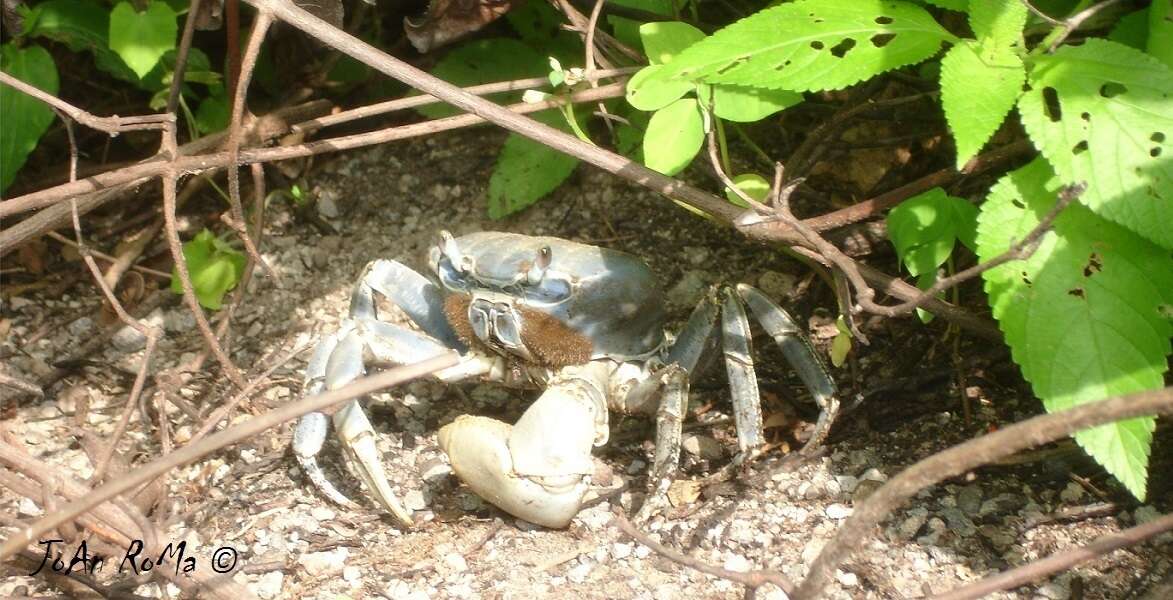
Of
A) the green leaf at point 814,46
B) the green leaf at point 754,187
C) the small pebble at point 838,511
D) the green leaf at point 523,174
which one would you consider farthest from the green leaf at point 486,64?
the small pebble at point 838,511

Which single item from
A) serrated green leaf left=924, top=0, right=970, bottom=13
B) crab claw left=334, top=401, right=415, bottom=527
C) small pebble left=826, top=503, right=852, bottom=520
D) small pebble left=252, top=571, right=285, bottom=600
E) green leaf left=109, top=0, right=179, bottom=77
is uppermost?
serrated green leaf left=924, top=0, right=970, bottom=13

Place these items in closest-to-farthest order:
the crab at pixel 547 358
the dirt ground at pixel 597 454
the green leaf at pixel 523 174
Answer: the dirt ground at pixel 597 454 → the crab at pixel 547 358 → the green leaf at pixel 523 174

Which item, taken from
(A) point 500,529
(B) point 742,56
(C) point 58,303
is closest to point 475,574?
(A) point 500,529

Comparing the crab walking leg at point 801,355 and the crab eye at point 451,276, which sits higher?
the crab eye at point 451,276

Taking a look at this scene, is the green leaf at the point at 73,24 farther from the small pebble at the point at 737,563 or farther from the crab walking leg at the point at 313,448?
the small pebble at the point at 737,563

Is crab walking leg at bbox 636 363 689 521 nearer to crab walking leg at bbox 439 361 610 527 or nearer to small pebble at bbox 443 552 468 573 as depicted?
crab walking leg at bbox 439 361 610 527

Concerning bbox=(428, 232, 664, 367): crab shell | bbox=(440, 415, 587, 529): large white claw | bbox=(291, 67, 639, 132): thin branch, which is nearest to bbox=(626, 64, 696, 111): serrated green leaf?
bbox=(291, 67, 639, 132): thin branch

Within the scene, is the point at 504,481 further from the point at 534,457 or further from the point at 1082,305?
the point at 1082,305
